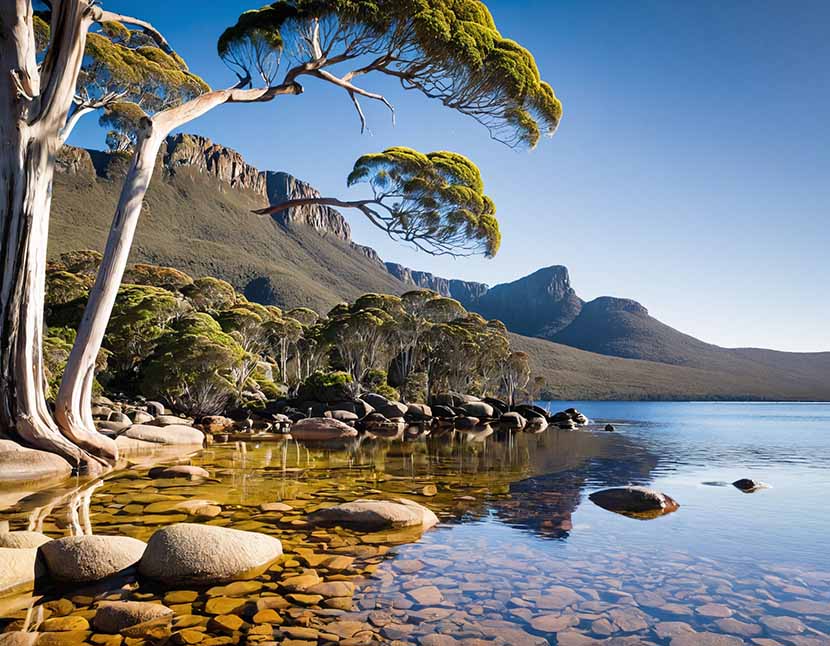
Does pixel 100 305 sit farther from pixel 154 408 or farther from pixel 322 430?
pixel 154 408

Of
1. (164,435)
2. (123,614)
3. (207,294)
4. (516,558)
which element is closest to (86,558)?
(123,614)

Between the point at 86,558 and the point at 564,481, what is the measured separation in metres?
9.62

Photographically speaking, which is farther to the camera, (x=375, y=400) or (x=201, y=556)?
(x=375, y=400)

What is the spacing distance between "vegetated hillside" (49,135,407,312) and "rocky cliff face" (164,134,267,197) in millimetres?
260

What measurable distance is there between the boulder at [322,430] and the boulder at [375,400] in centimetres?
976

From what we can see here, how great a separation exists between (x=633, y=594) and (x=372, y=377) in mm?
38177

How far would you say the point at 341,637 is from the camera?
3.76 m

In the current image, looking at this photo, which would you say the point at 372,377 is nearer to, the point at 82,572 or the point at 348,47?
the point at 348,47

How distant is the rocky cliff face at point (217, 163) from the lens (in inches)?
4995

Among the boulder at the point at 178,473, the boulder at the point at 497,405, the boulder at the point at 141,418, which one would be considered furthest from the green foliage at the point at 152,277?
the boulder at the point at 178,473

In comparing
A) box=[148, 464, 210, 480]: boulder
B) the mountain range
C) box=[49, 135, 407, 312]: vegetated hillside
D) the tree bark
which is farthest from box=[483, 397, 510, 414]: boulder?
the mountain range

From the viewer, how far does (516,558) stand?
19.3 feet

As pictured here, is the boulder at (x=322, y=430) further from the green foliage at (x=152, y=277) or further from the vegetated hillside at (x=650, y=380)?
the vegetated hillside at (x=650, y=380)

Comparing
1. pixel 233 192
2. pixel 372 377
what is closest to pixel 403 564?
pixel 372 377
